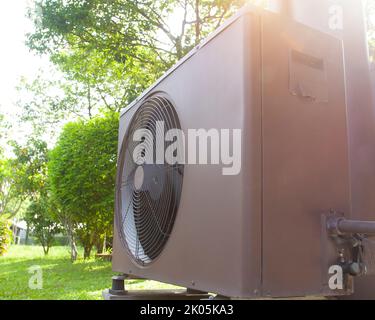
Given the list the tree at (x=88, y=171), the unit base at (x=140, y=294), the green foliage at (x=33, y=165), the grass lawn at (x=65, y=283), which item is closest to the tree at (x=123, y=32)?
the tree at (x=88, y=171)

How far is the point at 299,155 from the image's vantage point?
3.58 ft

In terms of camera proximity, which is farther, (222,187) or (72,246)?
(72,246)

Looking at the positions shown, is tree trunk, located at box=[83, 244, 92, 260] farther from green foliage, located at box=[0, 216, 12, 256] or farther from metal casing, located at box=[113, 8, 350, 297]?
metal casing, located at box=[113, 8, 350, 297]

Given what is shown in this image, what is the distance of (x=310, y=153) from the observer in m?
1.11

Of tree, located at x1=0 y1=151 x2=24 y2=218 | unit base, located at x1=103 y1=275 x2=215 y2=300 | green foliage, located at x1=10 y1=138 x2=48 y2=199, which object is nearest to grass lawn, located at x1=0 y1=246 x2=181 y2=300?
unit base, located at x1=103 y1=275 x2=215 y2=300

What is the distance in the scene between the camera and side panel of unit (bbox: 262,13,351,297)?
3.38ft

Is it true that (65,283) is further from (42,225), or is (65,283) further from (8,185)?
(8,185)

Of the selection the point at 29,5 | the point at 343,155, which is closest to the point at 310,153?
the point at 343,155

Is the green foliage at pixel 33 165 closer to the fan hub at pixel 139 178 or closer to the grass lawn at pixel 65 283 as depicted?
the grass lawn at pixel 65 283

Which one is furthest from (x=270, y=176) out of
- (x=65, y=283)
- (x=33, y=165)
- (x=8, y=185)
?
(x=8, y=185)

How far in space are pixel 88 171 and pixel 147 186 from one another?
6197 millimetres

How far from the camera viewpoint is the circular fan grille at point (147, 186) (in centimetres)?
145
